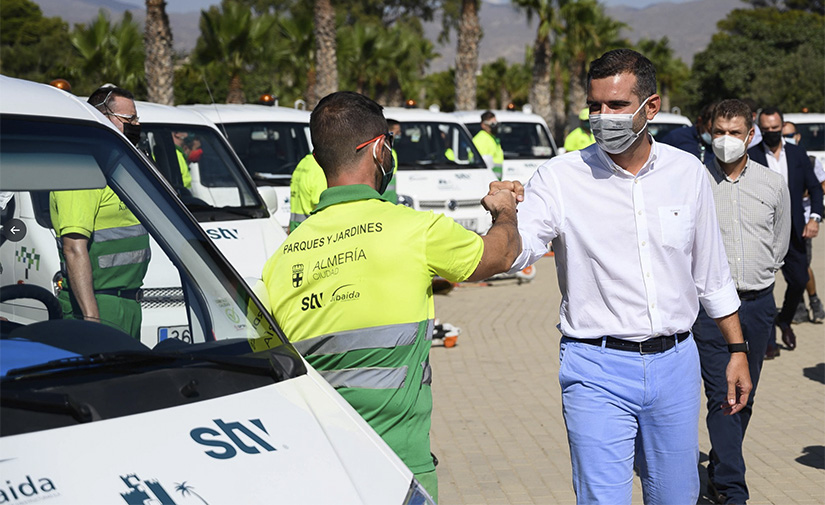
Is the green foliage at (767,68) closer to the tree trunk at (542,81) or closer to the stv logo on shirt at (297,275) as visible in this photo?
the tree trunk at (542,81)

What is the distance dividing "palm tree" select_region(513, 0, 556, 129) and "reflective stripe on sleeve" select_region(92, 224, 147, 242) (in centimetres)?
3404

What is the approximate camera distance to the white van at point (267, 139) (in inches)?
408

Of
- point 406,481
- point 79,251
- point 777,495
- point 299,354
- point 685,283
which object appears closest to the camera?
point 406,481

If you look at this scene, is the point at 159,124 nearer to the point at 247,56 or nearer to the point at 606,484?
the point at 606,484

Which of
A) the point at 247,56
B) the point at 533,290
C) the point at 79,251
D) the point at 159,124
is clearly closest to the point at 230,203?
the point at 159,124

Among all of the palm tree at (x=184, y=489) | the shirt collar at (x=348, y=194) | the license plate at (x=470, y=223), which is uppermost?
the shirt collar at (x=348, y=194)

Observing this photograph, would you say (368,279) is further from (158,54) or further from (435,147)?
(158,54)

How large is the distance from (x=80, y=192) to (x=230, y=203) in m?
4.50

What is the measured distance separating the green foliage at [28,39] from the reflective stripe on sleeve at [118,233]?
184ft

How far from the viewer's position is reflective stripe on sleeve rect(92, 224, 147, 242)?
126 inches

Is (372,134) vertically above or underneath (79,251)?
above

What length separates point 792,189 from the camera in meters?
7.55

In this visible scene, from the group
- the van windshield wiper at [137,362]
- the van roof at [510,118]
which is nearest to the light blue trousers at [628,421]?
the van windshield wiper at [137,362]

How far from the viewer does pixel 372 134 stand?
299 cm
